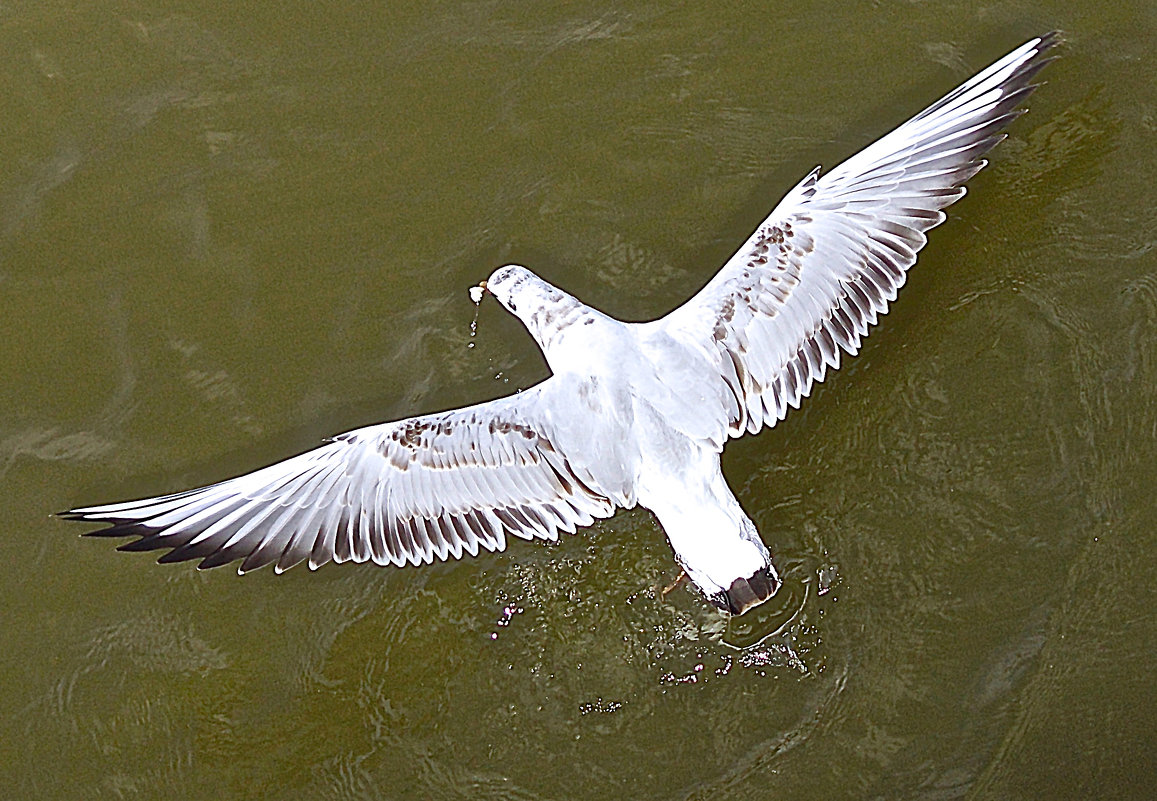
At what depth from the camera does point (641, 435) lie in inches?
121

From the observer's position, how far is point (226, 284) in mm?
3615

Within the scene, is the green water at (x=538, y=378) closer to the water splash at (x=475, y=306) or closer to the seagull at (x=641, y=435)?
the water splash at (x=475, y=306)

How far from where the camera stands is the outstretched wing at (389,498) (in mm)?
3002

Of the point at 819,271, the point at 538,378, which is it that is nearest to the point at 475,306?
the point at 538,378

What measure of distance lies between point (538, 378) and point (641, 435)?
1.97 feet

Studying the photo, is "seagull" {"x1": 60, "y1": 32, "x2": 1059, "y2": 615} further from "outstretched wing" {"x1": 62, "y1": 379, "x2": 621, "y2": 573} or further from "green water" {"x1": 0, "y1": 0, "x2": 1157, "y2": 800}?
"green water" {"x1": 0, "y1": 0, "x2": 1157, "y2": 800}

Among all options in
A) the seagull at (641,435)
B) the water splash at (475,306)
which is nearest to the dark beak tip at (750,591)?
the seagull at (641,435)

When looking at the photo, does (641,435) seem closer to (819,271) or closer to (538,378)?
(538,378)

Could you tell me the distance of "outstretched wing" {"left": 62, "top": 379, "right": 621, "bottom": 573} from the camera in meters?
3.00

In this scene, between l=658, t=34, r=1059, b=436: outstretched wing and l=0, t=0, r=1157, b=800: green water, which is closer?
l=658, t=34, r=1059, b=436: outstretched wing

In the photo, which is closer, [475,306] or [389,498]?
[389,498]

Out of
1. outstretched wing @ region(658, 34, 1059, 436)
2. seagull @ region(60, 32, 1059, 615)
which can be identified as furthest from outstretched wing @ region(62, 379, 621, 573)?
outstretched wing @ region(658, 34, 1059, 436)

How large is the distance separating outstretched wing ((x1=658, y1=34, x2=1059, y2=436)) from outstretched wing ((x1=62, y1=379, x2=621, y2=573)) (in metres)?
0.51

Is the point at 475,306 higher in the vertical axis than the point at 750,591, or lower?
higher
